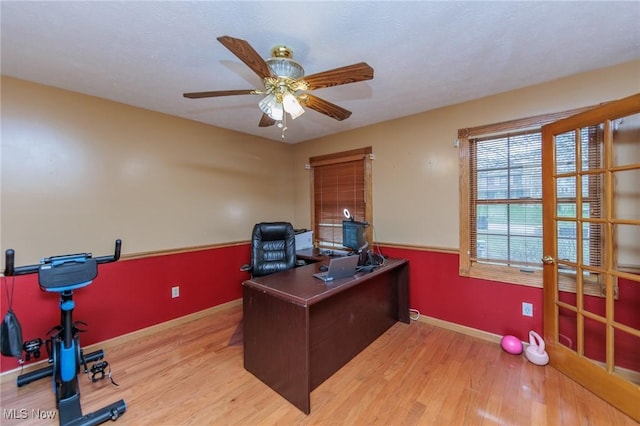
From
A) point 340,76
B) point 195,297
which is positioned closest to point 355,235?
point 340,76

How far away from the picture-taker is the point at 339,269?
214 cm

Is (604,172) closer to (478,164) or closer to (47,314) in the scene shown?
(478,164)

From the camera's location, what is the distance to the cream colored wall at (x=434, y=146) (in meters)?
2.12

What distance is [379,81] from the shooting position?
7.38 ft

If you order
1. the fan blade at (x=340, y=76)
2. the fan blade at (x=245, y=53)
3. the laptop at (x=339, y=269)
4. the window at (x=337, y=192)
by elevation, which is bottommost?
the laptop at (x=339, y=269)

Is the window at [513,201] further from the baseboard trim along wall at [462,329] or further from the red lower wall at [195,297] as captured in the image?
the baseboard trim along wall at [462,329]

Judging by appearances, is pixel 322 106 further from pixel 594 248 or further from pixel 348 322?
pixel 594 248

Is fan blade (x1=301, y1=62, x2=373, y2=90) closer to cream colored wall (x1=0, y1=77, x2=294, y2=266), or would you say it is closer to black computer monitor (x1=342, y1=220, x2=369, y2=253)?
black computer monitor (x1=342, y1=220, x2=369, y2=253)

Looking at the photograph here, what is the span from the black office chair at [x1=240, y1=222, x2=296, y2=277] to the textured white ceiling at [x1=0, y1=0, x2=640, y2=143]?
144cm

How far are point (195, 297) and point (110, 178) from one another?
61.2 inches

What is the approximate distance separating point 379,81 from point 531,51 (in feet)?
3.40

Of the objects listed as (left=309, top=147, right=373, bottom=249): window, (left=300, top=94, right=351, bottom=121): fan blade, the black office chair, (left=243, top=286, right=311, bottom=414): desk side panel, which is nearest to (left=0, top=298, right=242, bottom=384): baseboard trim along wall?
the black office chair

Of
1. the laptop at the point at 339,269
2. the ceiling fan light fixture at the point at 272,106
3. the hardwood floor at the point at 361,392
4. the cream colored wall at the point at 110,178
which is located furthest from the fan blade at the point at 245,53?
the hardwood floor at the point at 361,392

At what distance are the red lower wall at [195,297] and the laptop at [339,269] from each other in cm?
115
